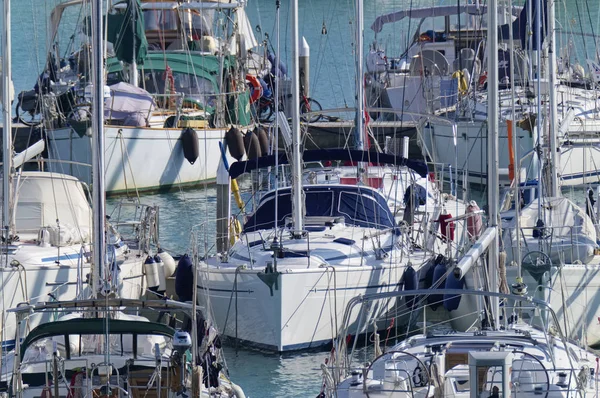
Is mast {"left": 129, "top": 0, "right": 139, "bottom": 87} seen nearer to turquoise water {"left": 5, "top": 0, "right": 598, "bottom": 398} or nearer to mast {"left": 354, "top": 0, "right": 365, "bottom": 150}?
turquoise water {"left": 5, "top": 0, "right": 598, "bottom": 398}

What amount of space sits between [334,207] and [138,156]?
1125cm

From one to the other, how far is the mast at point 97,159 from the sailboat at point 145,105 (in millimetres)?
11871

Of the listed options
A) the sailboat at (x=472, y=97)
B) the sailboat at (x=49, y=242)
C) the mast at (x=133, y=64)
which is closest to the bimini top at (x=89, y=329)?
the sailboat at (x=49, y=242)

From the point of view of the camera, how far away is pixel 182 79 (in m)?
33.3

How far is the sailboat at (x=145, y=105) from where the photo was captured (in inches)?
1151

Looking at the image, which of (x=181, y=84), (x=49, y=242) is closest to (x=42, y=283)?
(x=49, y=242)

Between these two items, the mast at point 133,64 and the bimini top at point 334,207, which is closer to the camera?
the bimini top at point 334,207

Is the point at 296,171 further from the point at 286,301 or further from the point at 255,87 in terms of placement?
the point at 255,87

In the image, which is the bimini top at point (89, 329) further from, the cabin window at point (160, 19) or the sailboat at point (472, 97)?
the cabin window at point (160, 19)

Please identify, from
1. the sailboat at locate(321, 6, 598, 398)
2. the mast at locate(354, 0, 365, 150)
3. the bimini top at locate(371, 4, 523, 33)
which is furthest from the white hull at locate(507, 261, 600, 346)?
the bimini top at locate(371, 4, 523, 33)

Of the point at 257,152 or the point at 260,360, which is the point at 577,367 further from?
the point at 257,152

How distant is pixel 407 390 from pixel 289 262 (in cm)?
555

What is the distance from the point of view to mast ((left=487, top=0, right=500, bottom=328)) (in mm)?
13398

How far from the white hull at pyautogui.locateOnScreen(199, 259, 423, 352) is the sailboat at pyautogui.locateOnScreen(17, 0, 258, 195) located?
10.3 m
